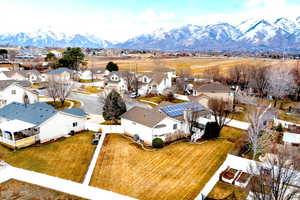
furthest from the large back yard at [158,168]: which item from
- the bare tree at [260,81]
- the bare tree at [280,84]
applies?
the bare tree at [260,81]

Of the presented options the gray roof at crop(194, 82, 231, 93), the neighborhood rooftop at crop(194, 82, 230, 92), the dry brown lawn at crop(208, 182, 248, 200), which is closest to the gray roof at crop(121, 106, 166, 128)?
the dry brown lawn at crop(208, 182, 248, 200)

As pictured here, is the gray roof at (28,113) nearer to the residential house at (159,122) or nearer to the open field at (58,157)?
the open field at (58,157)

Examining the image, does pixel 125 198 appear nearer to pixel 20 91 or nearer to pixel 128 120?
pixel 128 120

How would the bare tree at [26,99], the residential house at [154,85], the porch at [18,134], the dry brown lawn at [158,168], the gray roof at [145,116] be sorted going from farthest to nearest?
the residential house at [154,85]
the bare tree at [26,99]
the gray roof at [145,116]
the porch at [18,134]
the dry brown lawn at [158,168]

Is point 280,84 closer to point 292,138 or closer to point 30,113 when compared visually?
point 292,138

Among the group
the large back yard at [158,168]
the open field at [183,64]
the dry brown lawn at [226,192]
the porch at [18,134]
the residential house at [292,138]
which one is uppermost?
the open field at [183,64]

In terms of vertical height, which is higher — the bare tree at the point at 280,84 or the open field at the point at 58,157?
the bare tree at the point at 280,84

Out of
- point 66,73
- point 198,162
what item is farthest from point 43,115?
point 66,73
